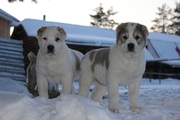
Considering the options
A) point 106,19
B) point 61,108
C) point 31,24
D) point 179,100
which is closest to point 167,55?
point 31,24

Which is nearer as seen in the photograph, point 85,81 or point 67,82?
point 67,82

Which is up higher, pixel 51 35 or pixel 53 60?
pixel 51 35

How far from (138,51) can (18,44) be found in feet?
31.3

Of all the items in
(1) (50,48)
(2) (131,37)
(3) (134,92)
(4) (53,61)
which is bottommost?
(3) (134,92)

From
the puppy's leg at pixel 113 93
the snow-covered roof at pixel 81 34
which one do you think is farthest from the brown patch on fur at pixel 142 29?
the snow-covered roof at pixel 81 34

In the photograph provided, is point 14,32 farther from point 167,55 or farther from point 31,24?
point 167,55

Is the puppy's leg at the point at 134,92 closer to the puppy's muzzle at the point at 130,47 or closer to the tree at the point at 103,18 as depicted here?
the puppy's muzzle at the point at 130,47

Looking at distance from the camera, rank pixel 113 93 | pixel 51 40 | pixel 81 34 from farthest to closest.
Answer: pixel 81 34 → pixel 51 40 → pixel 113 93

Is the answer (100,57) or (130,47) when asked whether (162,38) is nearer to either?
(100,57)

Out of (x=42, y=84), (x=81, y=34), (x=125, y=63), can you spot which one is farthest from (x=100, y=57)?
(x=81, y=34)

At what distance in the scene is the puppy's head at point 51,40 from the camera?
566cm

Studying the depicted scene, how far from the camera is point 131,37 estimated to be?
17.2ft

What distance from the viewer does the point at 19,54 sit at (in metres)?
13.5

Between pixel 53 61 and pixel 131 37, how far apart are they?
1.53 meters
